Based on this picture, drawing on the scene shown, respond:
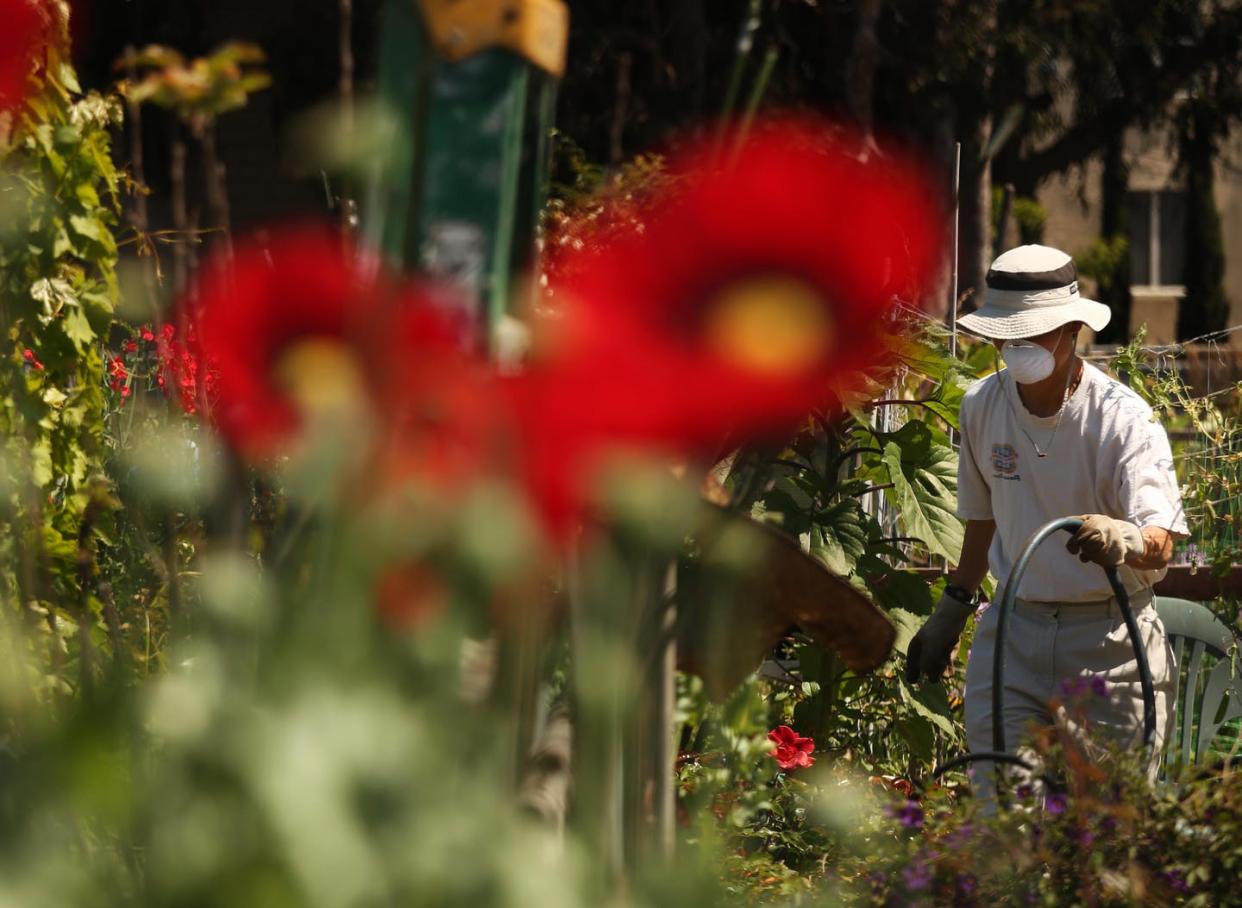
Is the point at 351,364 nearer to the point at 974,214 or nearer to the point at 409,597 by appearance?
the point at 409,597

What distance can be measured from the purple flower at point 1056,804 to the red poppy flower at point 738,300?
1.07 metres

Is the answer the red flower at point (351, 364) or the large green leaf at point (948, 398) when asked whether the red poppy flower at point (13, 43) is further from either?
the large green leaf at point (948, 398)

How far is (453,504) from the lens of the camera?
1077mm

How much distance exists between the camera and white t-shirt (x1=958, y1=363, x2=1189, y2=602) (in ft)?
10.8

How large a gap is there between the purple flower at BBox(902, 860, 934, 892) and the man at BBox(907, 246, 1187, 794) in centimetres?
134

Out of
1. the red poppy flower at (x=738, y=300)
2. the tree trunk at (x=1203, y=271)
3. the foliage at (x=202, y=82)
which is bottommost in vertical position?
the tree trunk at (x=1203, y=271)

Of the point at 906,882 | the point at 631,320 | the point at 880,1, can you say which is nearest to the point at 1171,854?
the point at 906,882

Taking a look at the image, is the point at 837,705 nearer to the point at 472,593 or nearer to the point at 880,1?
the point at 472,593

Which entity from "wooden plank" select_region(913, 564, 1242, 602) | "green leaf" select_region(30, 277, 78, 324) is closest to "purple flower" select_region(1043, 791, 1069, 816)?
"green leaf" select_region(30, 277, 78, 324)

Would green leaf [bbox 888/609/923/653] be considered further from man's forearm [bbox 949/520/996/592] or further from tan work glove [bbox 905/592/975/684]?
tan work glove [bbox 905/592/975/684]

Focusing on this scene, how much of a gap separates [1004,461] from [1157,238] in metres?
27.0

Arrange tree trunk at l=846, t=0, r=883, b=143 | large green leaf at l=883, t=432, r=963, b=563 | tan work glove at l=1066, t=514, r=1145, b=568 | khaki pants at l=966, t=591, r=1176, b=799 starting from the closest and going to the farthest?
tan work glove at l=1066, t=514, r=1145, b=568, khaki pants at l=966, t=591, r=1176, b=799, large green leaf at l=883, t=432, r=963, b=563, tree trunk at l=846, t=0, r=883, b=143

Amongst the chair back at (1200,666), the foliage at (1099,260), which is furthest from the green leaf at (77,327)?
the foliage at (1099,260)

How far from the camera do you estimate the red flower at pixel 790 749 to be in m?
3.60
